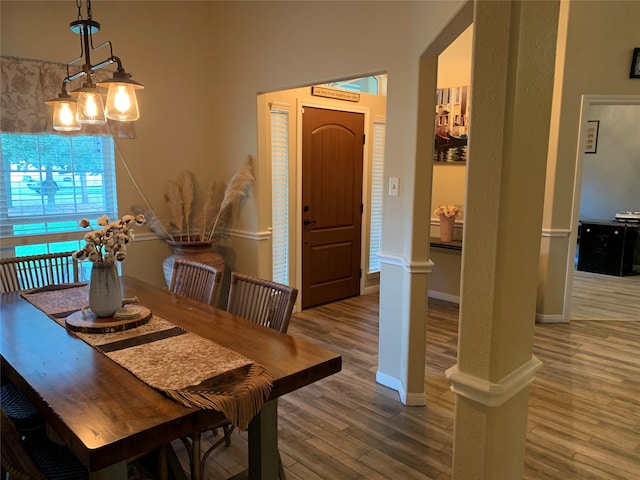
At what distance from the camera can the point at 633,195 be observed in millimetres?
7242

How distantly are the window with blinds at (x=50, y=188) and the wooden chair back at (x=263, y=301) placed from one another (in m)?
2.02

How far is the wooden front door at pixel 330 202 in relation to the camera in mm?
4609

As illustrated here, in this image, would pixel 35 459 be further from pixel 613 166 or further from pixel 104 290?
pixel 613 166

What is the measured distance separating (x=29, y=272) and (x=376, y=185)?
3.57 metres

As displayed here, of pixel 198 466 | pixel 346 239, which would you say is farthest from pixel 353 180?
pixel 198 466

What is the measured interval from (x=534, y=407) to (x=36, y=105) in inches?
156


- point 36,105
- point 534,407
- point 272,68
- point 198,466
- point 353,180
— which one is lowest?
point 534,407

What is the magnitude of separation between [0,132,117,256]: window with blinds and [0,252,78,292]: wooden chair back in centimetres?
58

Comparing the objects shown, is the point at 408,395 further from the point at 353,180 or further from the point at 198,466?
the point at 353,180

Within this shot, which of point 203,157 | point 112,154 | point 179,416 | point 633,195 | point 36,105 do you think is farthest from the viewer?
point 633,195

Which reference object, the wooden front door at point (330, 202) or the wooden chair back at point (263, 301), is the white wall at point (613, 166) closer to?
the wooden front door at point (330, 202)

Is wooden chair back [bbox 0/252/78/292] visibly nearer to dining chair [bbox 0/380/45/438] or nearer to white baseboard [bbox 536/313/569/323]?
dining chair [bbox 0/380/45/438]

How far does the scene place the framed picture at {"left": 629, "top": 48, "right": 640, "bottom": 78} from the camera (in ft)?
13.2

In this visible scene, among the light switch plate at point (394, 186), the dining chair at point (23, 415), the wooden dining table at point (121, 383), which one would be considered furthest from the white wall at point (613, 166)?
the dining chair at point (23, 415)
